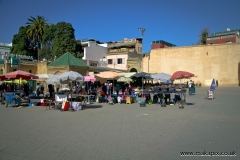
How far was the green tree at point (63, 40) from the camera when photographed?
42688mm

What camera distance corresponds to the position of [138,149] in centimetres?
529

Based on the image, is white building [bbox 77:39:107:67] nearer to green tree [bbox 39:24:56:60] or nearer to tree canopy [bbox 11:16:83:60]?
tree canopy [bbox 11:16:83:60]

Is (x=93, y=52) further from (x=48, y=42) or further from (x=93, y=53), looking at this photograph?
(x=48, y=42)

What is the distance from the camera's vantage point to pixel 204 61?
155 feet

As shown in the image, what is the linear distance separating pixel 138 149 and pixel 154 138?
1127mm

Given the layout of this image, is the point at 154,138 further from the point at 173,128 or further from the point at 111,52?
the point at 111,52

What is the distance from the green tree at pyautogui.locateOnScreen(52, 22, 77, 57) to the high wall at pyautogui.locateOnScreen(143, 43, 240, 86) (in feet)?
69.1

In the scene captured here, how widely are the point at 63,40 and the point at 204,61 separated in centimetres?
3200

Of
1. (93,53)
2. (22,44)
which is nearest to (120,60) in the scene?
(93,53)

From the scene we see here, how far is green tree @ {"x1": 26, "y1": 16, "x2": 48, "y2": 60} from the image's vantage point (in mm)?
48812

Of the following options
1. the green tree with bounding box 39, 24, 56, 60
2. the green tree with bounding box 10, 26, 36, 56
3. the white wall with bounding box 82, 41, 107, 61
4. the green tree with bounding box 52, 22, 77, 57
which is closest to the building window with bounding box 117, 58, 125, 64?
the white wall with bounding box 82, 41, 107, 61

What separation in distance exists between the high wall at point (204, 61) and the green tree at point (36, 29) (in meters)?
28.1

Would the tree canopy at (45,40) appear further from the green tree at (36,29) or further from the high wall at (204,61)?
the high wall at (204,61)

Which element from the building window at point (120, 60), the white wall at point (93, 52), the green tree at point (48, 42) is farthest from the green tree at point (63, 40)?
the building window at point (120, 60)
